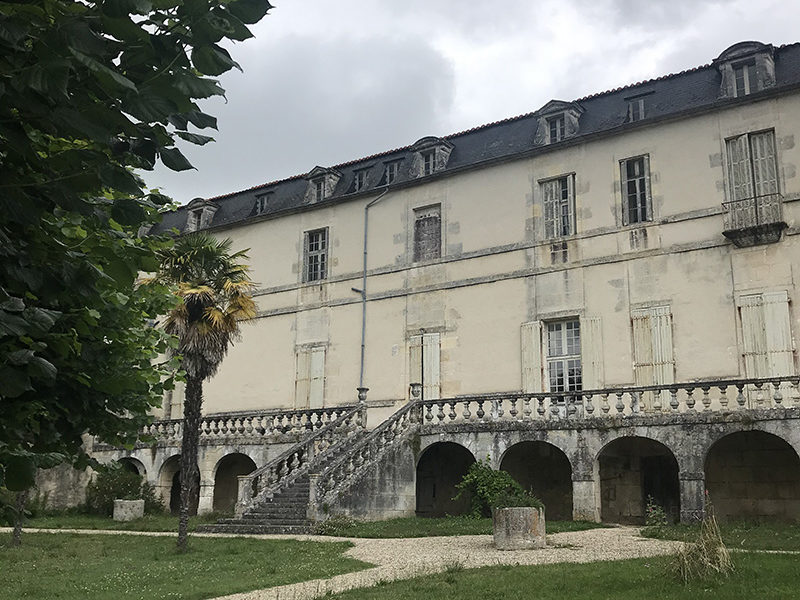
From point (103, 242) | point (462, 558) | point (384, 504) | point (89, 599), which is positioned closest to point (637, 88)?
point (384, 504)

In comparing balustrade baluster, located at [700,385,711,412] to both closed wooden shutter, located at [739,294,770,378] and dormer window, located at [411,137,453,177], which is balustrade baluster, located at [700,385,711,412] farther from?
dormer window, located at [411,137,453,177]

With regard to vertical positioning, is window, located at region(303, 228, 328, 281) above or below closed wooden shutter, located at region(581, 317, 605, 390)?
above

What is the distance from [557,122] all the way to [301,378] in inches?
423

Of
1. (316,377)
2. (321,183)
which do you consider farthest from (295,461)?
(321,183)

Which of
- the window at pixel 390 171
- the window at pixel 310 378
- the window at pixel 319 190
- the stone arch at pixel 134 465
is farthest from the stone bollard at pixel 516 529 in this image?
the window at pixel 319 190

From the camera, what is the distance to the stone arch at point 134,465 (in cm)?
2625

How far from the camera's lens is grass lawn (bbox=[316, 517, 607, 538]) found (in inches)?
653

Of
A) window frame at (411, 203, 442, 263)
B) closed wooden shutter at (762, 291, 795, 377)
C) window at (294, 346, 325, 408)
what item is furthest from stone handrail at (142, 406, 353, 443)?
closed wooden shutter at (762, 291, 795, 377)

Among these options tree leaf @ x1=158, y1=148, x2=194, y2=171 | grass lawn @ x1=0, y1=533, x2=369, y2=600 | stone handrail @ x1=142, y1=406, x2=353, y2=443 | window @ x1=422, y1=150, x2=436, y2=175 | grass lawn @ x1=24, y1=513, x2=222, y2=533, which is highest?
window @ x1=422, y1=150, x2=436, y2=175

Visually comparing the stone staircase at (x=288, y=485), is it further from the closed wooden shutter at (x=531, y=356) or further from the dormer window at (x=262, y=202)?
the dormer window at (x=262, y=202)

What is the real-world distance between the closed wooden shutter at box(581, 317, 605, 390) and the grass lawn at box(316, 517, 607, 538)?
13.6 ft

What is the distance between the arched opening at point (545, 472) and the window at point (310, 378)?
683 cm

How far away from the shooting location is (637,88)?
22.8m

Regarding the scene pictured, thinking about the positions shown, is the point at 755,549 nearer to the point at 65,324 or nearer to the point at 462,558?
the point at 462,558
